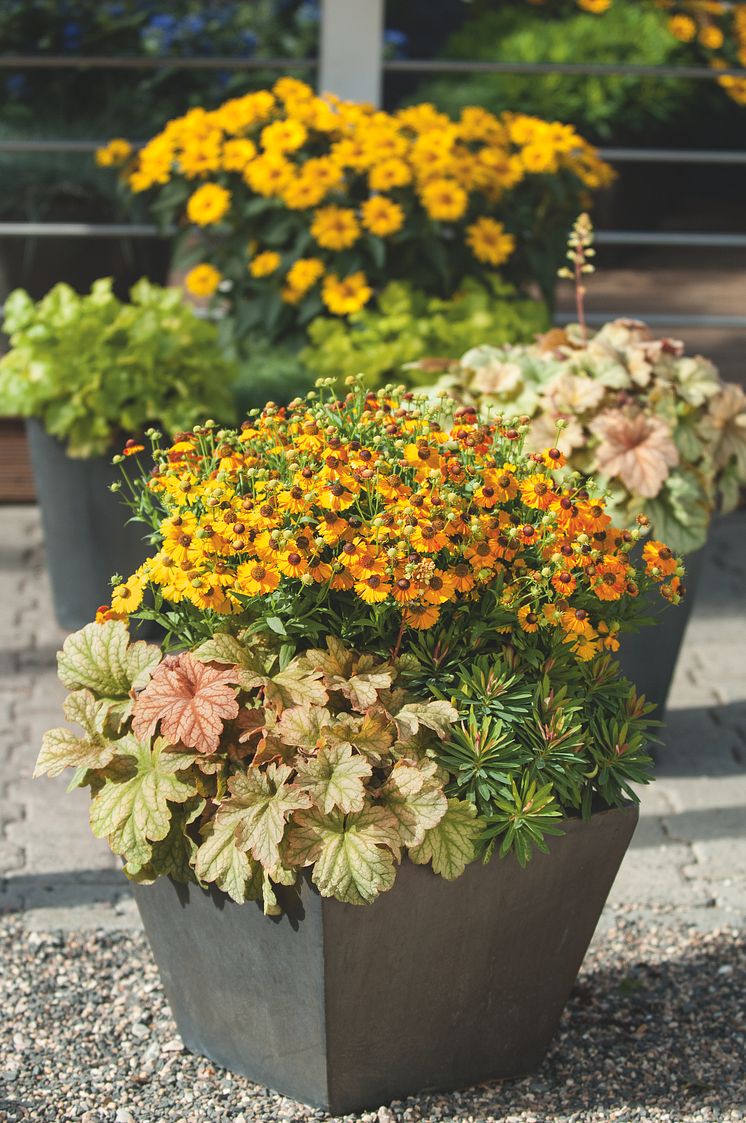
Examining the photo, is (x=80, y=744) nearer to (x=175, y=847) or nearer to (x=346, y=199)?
(x=175, y=847)

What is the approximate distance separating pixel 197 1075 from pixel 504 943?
0.55 m

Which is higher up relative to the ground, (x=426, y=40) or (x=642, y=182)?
(x=426, y=40)

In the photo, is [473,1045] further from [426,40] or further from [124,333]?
[426,40]

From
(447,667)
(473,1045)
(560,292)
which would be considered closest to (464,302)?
(447,667)

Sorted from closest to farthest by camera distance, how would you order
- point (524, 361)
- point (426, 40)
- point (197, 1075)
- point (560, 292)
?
point (197, 1075) < point (524, 361) < point (560, 292) < point (426, 40)

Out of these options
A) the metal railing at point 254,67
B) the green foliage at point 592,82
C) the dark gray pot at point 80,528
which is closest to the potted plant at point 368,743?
the dark gray pot at point 80,528

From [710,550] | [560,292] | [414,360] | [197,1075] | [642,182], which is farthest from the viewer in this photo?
[642,182]

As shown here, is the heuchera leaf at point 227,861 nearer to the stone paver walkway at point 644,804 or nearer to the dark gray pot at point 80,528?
the stone paver walkway at point 644,804

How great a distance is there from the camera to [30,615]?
3846 mm

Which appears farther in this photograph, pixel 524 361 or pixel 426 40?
pixel 426 40

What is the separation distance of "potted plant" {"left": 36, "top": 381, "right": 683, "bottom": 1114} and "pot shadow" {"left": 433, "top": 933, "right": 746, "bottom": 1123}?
0.09 meters

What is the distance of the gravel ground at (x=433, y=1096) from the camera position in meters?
2.07

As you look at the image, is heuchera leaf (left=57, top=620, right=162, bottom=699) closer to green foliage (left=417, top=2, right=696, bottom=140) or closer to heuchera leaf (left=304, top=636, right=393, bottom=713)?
heuchera leaf (left=304, top=636, right=393, bottom=713)

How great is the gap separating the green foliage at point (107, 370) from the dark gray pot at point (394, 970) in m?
1.51
